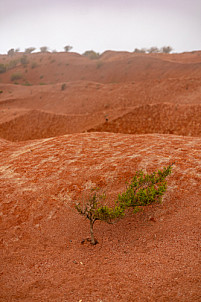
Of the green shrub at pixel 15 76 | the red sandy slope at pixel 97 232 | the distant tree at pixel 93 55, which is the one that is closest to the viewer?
the red sandy slope at pixel 97 232

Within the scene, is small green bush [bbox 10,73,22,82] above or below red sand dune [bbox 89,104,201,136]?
above

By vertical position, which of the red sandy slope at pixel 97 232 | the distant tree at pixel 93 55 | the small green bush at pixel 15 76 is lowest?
the red sandy slope at pixel 97 232


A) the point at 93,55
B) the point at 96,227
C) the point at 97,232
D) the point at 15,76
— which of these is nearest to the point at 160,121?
the point at 96,227

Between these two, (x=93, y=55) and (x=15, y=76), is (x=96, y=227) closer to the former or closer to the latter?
(x=15, y=76)

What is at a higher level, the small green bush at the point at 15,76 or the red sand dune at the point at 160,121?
the small green bush at the point at 15,76

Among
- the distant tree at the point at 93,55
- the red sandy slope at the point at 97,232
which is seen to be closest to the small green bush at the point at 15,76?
the distant tree at the point at 93,55

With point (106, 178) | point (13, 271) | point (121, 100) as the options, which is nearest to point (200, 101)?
point (121, 100)

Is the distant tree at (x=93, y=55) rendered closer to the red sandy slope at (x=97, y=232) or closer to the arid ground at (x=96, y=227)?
the arid ground at (x=96, y=227)

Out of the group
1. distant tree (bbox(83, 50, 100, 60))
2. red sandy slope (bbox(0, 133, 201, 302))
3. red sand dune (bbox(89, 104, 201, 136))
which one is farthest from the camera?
distant tree (bbox(83, 50, 100, 60))

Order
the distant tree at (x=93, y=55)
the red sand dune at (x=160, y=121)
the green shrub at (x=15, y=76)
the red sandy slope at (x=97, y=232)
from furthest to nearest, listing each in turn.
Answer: the distant tree at (x=93, y=55) < the green shrub at (x=15, y=76) < the red sand dune at (x=160, y=121) < the red sandy slope at (x=97, y=232)

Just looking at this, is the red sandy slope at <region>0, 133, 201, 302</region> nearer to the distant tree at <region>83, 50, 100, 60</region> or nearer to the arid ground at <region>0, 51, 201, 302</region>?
the arid ground at <region>0, 51, 201, 302</region>

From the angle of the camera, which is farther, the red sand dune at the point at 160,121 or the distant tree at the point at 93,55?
the distant tree at the point at 93,55

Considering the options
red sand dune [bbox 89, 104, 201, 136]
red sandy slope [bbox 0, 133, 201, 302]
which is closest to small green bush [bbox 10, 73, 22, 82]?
red sand dune [bbox 89, 104, 201, 136]

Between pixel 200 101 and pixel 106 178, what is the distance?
15598 millimetres
